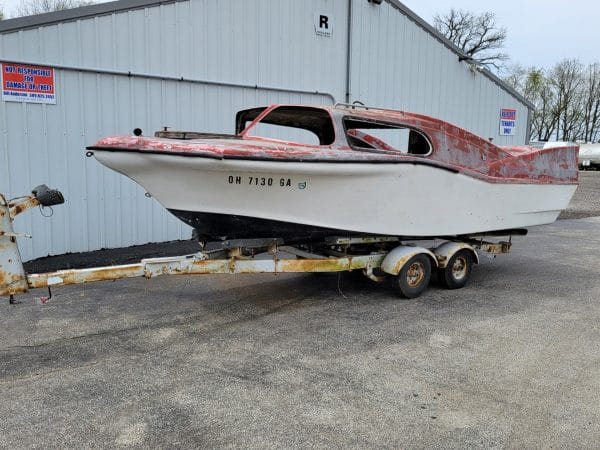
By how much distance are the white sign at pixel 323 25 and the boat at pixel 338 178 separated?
4.20 metres

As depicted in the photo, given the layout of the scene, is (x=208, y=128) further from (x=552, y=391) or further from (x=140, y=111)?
(x=552, y=391)

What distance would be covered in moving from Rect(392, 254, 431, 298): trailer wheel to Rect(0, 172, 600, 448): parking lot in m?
0.13

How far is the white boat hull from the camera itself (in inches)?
189

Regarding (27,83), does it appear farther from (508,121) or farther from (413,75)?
(508,121)

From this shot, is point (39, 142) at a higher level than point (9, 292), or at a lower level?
higher

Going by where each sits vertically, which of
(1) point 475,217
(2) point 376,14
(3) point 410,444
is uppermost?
(2) point 376,14

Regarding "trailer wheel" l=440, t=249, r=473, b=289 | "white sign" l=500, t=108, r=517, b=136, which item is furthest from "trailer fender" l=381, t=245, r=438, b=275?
"white sign" l=500, t=108, r=517, b=136

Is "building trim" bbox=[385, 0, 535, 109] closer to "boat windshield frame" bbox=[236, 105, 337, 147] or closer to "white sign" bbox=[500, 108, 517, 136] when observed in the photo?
"white sign" bbox=[500, 108, 517, 136]

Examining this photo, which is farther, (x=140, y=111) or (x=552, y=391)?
(x=140, y=111)

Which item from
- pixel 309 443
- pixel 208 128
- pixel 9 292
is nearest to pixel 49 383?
pixel 9 292

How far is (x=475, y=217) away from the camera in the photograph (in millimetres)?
6551

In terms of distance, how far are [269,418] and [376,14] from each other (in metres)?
9.31

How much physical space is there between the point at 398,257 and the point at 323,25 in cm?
577

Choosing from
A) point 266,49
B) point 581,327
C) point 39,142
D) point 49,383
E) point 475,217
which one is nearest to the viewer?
point 49,383
